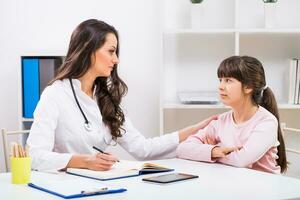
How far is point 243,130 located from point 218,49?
4.58ft

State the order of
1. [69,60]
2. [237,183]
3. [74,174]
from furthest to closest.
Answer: [69,60] → [74,174] → [237,183]

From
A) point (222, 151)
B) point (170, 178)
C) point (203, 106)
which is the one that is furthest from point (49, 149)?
point (203, 106)

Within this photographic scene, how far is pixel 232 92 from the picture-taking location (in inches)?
98.8

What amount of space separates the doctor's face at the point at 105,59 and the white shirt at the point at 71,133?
12 centimetres

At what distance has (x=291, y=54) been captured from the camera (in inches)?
148

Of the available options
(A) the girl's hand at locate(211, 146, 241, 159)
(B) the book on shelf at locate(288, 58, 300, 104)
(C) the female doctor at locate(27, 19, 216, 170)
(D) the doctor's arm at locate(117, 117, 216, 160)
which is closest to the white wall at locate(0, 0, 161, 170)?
(B) the book on shelf at locate(288, 58, 300, 104)

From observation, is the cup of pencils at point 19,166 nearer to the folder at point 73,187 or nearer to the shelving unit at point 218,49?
the folder at point 73,187

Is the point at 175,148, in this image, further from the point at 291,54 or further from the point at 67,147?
the point at 291,54

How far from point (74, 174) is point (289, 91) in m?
1.87

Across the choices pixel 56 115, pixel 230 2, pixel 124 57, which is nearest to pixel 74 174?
pixel 56 115

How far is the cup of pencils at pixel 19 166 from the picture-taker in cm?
197

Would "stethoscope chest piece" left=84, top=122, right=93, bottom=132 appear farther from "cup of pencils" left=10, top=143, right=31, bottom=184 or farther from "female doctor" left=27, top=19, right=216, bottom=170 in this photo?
"cup of pencils" left=10, top=143, right=31, bottom=184

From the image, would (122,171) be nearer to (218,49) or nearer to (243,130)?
(243,130)

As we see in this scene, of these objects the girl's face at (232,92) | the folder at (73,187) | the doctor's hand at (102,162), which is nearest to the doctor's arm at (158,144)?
the girl's face at (232,92)
